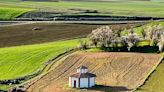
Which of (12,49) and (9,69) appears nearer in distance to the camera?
(9,69)

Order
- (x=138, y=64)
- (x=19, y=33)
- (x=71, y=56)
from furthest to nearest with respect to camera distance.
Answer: (x=19, y=33)
(x=71, y=56)
(x=138, y=64)

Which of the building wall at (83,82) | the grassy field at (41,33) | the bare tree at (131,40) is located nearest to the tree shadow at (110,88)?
the building wall at (83,82)

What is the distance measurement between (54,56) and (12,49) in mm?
13546

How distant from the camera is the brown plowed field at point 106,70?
310 ft

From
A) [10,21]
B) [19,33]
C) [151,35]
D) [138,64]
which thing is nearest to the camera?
[138,64]

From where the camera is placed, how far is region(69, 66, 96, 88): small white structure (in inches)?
3730

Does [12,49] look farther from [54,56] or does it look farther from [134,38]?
[134,38]

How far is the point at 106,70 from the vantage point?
103125 millimetres

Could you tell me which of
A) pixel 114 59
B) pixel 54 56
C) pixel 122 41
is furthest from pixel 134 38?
pixel 54 56

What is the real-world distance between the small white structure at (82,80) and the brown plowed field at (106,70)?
1.38 metres

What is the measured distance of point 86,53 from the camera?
373 ft

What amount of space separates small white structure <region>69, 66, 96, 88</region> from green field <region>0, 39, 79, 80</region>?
13.9m

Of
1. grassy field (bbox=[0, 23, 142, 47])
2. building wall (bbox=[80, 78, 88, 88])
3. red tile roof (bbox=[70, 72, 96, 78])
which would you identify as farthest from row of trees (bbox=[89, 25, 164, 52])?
building wall (bbox=[80, 78, 88, 88])

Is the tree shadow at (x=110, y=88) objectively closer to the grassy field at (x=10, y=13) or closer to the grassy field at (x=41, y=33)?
the grassy field at (x=41, y=33)
